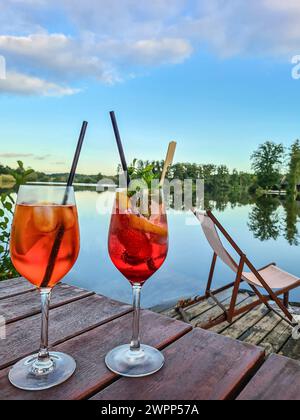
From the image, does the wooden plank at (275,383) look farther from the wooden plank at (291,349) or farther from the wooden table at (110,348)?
the wooden plank at (291,349)

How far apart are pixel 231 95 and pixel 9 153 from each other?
4078cm

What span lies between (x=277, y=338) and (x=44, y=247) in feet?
12.2

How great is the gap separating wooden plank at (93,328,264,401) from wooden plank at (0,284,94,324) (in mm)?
473

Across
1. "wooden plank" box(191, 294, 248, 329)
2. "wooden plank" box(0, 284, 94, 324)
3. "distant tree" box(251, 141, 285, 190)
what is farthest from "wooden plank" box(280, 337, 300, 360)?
"distant tree" box(251, 141, 285, 190)

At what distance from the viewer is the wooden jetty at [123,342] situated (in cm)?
68

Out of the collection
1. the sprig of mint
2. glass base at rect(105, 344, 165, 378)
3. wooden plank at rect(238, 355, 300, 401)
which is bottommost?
wooden plank at rect(238, 355, 300, 401)

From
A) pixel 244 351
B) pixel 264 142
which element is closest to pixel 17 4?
pixel 244 351

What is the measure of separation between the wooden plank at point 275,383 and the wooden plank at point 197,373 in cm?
3

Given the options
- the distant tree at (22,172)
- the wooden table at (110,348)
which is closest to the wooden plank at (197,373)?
the wooden table at (110,348)

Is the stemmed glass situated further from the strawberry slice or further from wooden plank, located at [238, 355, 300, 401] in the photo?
wooden plank, located at [238, 355, 300, 401]

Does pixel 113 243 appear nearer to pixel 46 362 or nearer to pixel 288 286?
pixel 46 362

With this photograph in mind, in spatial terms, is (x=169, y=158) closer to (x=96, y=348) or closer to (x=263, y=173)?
(x=96, y=348)

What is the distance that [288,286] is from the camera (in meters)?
3.88

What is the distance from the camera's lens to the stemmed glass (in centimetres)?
72
